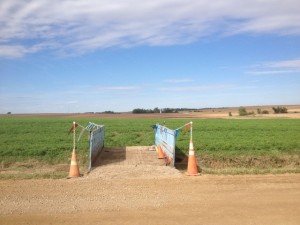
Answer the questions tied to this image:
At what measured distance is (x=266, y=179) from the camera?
866 centimetres

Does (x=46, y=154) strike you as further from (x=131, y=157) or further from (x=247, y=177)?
(x=247, y=177)

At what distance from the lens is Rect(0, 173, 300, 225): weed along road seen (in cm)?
560

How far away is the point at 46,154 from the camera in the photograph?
1655cm

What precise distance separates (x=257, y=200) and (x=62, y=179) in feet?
15.4

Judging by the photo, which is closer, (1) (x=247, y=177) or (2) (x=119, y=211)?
(2) (x=119, y=211)

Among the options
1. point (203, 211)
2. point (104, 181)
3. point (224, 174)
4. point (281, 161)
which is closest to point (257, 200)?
point (203, 211)

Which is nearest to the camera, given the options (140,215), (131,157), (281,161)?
(140,215)

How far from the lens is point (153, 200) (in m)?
6.65

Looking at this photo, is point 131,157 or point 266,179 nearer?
point 266,179

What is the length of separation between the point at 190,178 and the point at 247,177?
137 cm

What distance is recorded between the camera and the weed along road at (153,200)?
560cm

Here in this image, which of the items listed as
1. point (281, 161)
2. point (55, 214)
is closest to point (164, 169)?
point (55, 214)

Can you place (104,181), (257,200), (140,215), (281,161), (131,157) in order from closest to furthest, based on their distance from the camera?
1. (140,215)
2. (257,200)
3. (104,181)
4. (131,157)
5. (281,161)

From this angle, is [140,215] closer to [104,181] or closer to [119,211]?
[119,211]
